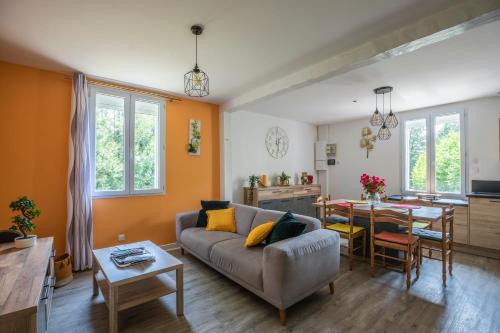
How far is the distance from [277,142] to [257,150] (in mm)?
671

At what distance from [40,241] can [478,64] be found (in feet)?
17.0

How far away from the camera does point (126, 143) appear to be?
3588mm

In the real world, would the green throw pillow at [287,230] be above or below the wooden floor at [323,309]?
above

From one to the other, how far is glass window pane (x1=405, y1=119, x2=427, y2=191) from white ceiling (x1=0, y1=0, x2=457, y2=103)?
344 centimetres

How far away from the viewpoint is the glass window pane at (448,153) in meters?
4.38

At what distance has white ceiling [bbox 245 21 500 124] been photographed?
2.45 metres

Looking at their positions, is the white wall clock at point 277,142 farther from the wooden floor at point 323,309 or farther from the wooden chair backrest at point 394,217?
the wooden floor at point 323,309

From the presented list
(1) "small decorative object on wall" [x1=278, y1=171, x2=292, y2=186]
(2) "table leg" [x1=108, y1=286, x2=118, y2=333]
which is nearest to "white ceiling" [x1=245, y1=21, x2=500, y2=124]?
(1) "small decorative object on wall" [x1=278, y1=171, x2=292, y2=186]

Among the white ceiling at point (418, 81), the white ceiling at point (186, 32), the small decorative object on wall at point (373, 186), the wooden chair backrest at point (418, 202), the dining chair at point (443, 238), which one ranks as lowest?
the dining chair at point (443, 238)

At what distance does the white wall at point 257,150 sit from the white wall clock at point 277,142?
10cm

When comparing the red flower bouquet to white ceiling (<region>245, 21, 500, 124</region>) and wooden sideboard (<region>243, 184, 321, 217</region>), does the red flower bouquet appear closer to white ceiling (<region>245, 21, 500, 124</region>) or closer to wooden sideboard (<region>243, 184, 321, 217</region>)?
white ceiling (<region>245, 21, 500, 124</region>)

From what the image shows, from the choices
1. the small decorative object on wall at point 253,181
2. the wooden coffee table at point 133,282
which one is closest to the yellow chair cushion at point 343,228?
the small decorative object on wall at point 253,181

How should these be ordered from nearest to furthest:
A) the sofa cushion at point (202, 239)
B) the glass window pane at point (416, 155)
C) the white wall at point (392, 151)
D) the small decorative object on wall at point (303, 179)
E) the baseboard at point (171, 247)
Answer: the sofa cushion at point (202, 239)
the baseboard at point (171, 247)
the white wall at point (392, 151)
the glass window pane at point (416, 155)
the small decorative object on wall at point (303, 179)

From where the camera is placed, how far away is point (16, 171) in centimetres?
282
